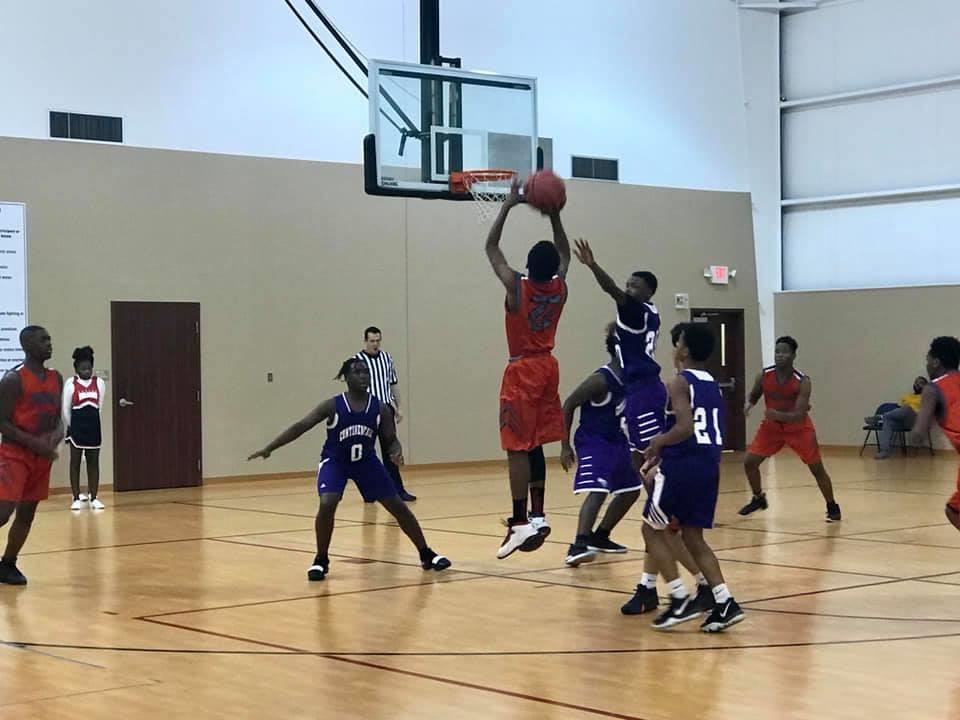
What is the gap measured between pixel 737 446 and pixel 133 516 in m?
11.5

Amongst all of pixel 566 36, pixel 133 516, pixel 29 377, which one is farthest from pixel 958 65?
pixel 29 377

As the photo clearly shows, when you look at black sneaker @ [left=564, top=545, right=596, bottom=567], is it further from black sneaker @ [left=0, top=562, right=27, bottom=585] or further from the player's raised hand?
black sneaker @ [left=0, top=562, right=27, bottom=585]

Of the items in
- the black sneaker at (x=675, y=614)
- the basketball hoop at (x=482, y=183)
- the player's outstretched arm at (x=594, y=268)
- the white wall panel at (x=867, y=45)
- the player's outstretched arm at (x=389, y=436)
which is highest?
the white wall panel at (x=867, y=45)

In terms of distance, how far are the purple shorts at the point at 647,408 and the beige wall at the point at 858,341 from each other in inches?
502

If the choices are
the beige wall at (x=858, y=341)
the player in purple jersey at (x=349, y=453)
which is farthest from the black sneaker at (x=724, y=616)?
the beige wall at (x=858, y=341)

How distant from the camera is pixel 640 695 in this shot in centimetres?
593

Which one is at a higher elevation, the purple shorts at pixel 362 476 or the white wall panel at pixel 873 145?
the white wall panel at pixel 873 145

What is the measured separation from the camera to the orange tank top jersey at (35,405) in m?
9.05

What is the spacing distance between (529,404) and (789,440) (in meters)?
4.72

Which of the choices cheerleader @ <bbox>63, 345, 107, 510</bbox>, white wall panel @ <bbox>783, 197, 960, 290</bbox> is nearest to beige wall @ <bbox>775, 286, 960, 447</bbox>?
white wall panel @ <bbox>783, 197, 960, 290</bbox>

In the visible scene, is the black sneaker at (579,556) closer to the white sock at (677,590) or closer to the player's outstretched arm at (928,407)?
the white sock at (677,590)

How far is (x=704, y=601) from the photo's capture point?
25.0 ft

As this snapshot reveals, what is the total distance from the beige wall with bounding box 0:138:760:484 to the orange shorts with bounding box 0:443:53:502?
757 centimetres

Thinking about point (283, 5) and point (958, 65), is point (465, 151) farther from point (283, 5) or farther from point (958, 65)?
point (958, 65)
